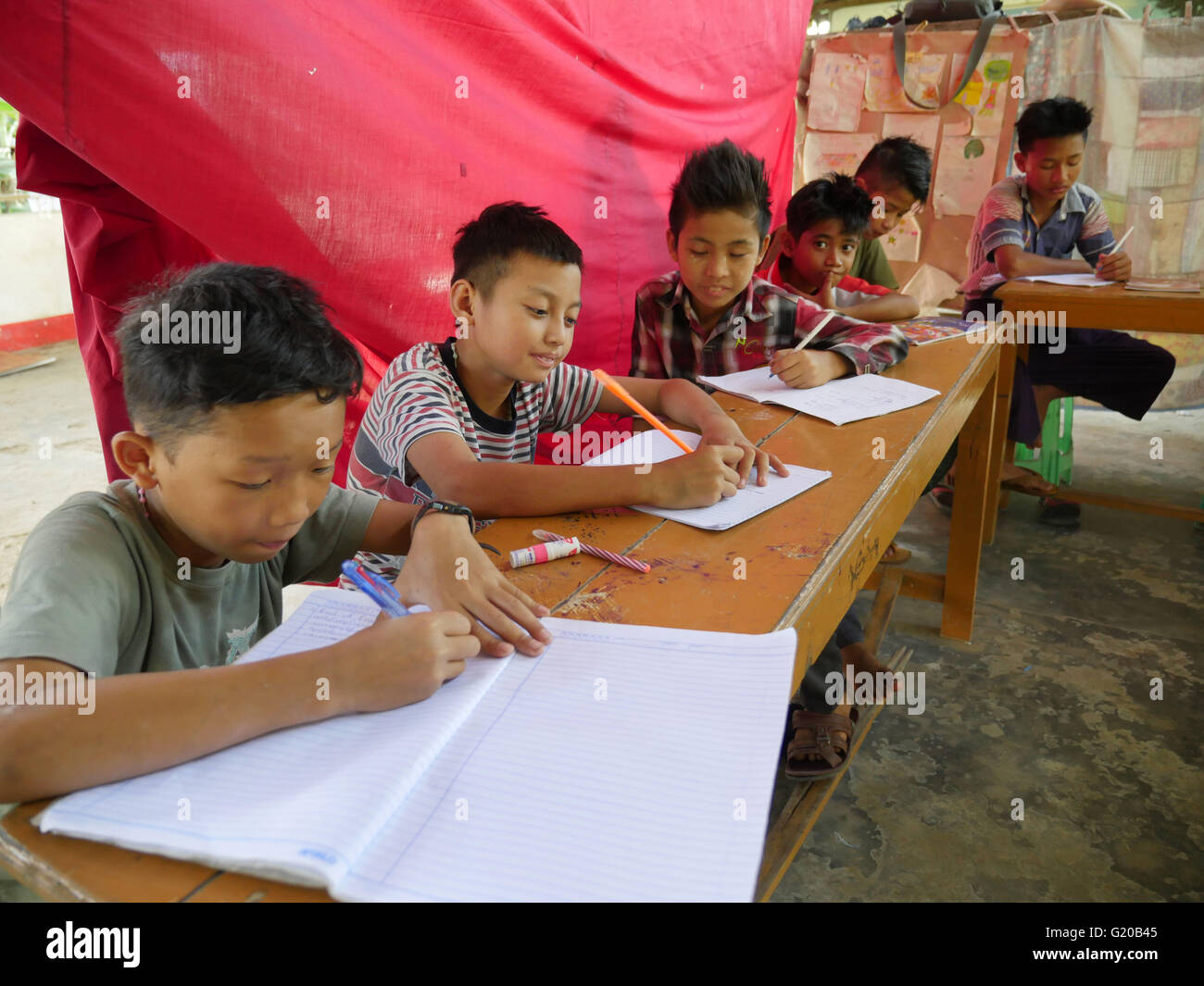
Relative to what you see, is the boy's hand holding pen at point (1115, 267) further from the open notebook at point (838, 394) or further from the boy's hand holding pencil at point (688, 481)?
the boy's hand holding pencil at point (688, 481)

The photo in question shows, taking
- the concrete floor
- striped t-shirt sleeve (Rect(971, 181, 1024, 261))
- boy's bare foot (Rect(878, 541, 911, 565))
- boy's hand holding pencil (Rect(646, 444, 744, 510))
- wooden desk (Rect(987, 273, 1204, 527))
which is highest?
striped t-shirt sleeve (Rect(971, 181, 1024, 261))

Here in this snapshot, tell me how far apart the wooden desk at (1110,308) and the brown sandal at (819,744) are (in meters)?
1.41

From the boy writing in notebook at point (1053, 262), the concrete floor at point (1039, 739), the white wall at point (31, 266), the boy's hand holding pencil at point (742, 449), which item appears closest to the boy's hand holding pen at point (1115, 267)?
the boy writing in notebook at point (1053, 262)

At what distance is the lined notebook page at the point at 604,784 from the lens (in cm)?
49

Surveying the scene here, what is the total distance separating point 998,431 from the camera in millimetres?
2672

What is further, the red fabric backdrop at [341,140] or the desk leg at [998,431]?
the desk leg at [998,431]

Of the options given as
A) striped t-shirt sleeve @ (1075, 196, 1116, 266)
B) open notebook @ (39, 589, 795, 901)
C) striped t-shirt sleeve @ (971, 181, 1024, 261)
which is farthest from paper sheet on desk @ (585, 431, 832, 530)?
striped t-shirt sleeve @ (1075, 196, 1116, 266)

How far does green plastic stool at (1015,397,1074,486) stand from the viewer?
3.13 m

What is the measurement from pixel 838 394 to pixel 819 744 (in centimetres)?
63

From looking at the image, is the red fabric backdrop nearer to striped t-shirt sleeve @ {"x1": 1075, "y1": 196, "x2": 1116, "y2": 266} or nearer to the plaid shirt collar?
the plaid shirt collar

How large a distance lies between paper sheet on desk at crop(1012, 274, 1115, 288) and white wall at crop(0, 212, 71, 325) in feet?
16.6
